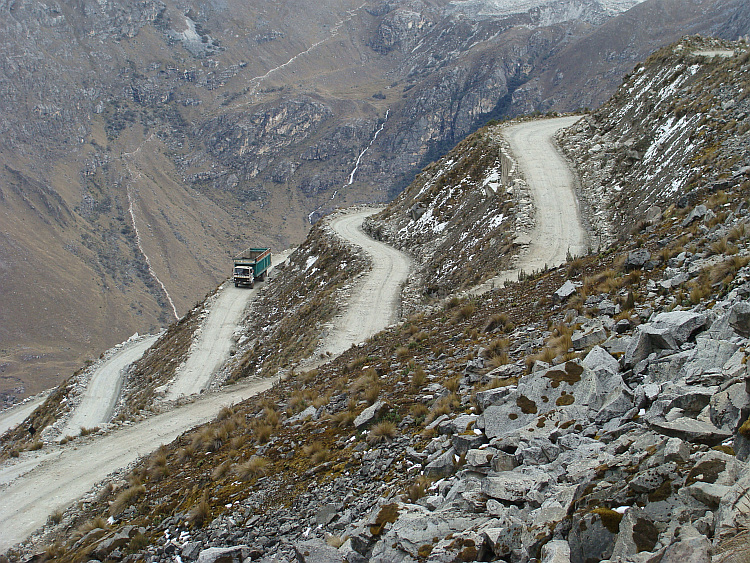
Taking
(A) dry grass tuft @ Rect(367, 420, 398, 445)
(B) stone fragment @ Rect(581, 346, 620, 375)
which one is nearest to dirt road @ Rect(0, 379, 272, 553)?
(A) dry grass tuft @ Rect(367, 420, 398, 445)

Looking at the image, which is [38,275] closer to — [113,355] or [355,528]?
[113,355]

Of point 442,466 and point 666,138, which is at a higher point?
point 666,138

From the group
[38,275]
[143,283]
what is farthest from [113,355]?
[143,283]

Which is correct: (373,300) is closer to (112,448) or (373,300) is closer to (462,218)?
(462,218)

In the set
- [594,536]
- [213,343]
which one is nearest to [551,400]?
[594,536]

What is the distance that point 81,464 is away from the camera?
16000 mm

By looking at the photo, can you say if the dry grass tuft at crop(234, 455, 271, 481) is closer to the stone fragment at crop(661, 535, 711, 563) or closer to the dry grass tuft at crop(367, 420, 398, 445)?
the dry grass tuft at crop(367, 420, 398, 445)

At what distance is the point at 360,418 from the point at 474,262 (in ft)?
54.4

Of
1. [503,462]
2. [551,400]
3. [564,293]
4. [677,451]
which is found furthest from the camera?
[564,293]

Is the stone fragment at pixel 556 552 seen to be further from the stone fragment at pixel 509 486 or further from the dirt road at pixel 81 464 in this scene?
the dirt road at pixel 81 464

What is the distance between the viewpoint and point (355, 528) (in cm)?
686

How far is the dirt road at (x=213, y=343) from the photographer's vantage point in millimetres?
28562

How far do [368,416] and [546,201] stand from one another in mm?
22193

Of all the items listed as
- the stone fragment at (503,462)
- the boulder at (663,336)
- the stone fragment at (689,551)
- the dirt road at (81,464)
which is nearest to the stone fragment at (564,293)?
the boulder at (663,336)
